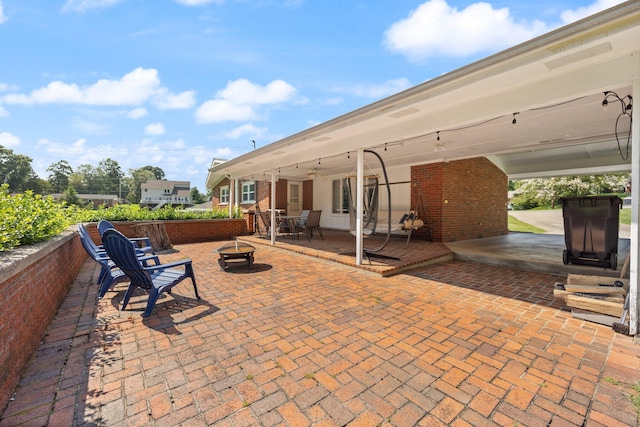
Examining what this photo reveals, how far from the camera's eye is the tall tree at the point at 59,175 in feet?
203

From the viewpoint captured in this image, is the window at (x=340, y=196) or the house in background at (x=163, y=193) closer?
the window at (x=340, y=196)

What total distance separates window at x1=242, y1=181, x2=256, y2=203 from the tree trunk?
A: 672 centimetres

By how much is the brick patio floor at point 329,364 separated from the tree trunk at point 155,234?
12.5 ft

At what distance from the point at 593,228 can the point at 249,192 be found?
1343cm

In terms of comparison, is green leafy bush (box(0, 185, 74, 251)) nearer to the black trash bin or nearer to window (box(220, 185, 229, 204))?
the black trash bin

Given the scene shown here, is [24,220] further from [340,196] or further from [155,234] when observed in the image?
[340,196]

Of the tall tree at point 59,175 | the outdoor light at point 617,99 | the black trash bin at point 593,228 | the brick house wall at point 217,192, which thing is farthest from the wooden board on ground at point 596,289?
the tall tree at point 59,175

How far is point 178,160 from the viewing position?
33875 mm

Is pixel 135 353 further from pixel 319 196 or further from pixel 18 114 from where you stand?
pixel 18 114

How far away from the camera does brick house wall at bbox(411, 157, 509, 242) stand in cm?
824

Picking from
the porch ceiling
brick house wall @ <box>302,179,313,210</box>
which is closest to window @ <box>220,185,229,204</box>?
brick house wall @ <box>302,179,313,210</box>

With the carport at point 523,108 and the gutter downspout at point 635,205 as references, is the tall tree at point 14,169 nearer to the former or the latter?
the carport at point 523,108

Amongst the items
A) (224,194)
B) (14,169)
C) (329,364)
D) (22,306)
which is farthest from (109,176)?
(329,364)

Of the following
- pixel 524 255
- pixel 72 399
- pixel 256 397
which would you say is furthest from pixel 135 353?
pixel 524 255
